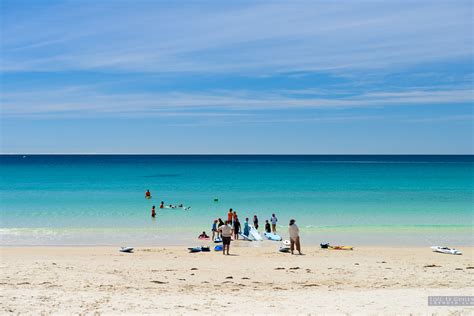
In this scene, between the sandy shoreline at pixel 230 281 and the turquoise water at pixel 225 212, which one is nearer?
the sandy shoreline at pixel 230 281

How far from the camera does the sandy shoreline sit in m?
11.0

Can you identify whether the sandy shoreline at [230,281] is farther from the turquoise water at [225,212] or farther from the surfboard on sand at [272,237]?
the turquoise water at [225,212]

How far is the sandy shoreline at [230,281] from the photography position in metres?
11.0

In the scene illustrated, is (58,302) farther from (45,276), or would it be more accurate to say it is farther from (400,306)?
(400,306)

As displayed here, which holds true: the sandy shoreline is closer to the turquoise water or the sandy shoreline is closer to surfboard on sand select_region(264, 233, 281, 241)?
surfboard on sand select_region(264, 233, 281, 241)

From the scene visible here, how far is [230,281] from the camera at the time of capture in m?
14.4

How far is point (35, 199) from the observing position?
148 feet

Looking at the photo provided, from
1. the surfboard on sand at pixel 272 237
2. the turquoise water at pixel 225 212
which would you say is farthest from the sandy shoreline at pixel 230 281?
the turquoise water at pixel 225 212

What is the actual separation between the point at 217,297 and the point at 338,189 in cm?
4674

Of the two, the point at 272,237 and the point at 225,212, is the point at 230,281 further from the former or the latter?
the point at 225,212

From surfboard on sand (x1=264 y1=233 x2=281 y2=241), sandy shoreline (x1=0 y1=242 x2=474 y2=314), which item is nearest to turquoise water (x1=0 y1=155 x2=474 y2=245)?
surfboard on sand (x1=264 y1=233 x2=281 y2=241)

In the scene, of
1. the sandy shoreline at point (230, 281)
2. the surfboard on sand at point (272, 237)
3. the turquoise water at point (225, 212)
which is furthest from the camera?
the turquoise water at point (225, 212)

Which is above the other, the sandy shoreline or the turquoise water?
the turquoise water

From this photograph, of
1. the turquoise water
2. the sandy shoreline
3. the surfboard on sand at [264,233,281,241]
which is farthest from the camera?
the turquoise water
